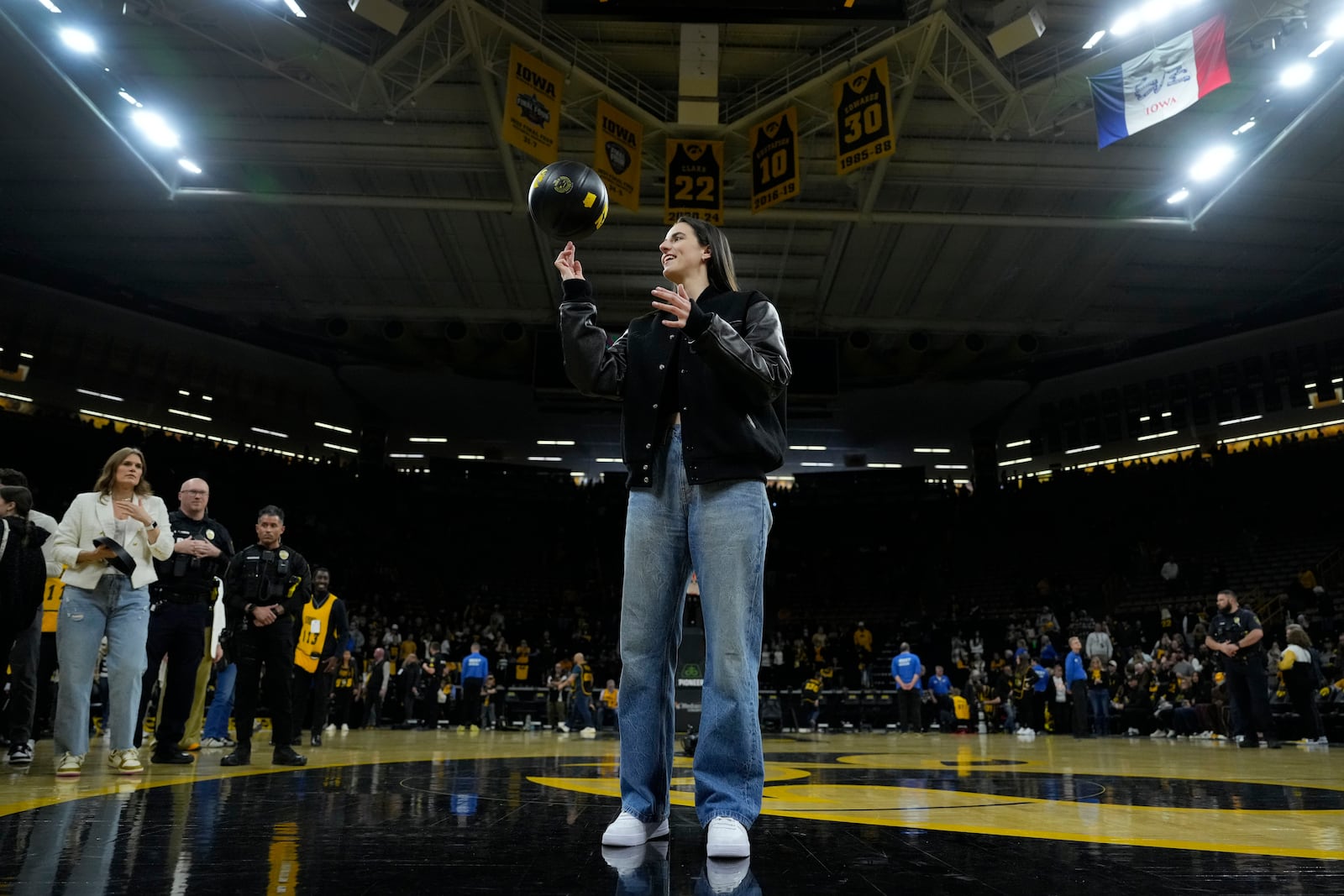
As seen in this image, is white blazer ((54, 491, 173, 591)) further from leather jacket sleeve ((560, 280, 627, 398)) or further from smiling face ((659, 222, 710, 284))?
smiling face ((659, 222, 710, 284))

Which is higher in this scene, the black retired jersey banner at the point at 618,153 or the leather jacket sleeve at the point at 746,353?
the black retired jersey banner at the point at 618,153

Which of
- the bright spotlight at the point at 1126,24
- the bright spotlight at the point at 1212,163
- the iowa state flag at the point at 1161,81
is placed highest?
the bright spotlight at the point at 1212,163

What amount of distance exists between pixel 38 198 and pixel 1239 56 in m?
23.1

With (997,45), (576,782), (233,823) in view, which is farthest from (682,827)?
(997,45)

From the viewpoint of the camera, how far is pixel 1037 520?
28406 mm

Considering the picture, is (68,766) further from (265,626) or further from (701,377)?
(701,377)

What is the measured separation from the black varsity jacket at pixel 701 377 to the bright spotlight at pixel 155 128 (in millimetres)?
16785

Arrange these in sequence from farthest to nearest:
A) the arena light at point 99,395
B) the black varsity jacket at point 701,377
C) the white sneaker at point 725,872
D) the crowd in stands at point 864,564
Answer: the arena light at point 99,395, the crowd in stands at point 864,564, the black varsity jacket at point 701,377, the white sneaker at point 725,872

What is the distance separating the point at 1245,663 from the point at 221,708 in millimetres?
10621

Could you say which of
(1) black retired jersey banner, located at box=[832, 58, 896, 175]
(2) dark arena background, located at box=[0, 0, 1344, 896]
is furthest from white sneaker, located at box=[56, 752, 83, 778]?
(1) black retired jersey banner, located at box=[832, 58, 896, 175]

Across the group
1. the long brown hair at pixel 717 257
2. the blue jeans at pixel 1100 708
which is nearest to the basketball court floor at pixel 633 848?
the long brown hair at pixel 717 257

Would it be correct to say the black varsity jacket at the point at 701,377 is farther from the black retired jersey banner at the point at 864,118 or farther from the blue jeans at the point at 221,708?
the black retired jersey banner at the point at 864,118

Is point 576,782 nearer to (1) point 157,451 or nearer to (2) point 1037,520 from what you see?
(1) point 157,451

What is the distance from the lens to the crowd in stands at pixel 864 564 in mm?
17913
